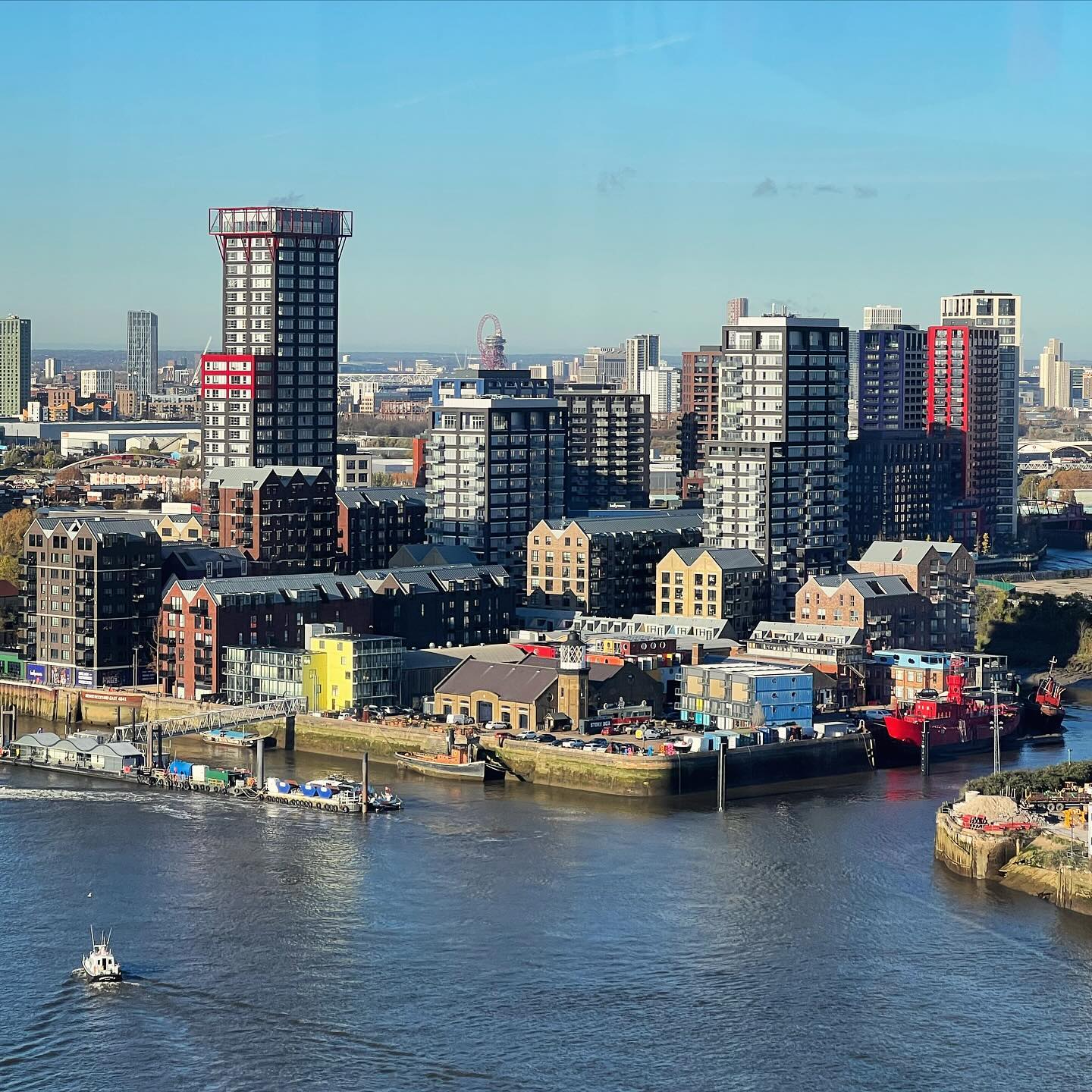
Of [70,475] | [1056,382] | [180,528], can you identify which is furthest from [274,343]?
[1056,382]

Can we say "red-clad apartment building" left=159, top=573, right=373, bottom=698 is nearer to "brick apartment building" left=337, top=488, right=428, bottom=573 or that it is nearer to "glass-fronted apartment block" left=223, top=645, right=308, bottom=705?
"glass-fronted apartment block" left=223, top=645, right=308, bottom=705

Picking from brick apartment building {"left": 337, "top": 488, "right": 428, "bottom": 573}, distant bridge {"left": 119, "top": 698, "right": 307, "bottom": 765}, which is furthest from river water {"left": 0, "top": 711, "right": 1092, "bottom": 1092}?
brick apartment building {"left": 337, "top": 488, "right": 428, "bottom": 573}

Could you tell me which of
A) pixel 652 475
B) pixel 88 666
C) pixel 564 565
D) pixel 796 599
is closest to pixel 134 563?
pixel 88 666

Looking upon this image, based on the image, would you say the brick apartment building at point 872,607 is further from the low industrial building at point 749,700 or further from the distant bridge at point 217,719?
the distant bridge at point 217,719

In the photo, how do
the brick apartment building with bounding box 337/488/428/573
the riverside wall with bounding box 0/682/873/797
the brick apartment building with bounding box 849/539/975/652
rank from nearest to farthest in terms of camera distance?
the riverside wall with bounding box 0/682/873/797 < the brick apartment building with bounding box 849/539/975/652 < the brick apartment building with bounding box 337/488/428/573

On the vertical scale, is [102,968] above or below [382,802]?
below

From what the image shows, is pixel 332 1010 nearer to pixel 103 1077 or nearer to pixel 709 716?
pixel 103 1077

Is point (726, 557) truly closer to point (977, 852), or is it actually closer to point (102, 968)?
point (977, 852)
